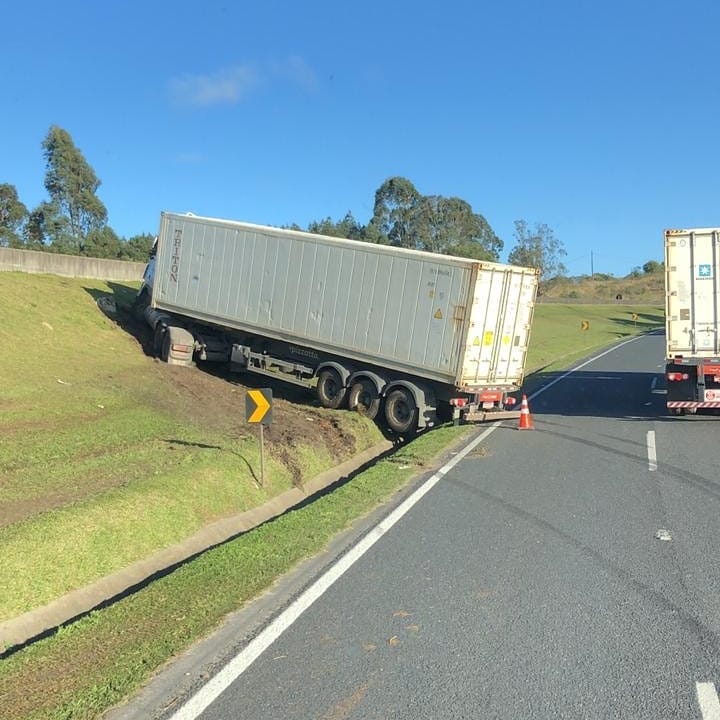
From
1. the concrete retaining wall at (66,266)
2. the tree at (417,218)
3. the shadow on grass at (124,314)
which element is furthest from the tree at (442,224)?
the shadow on grass at (124,314)

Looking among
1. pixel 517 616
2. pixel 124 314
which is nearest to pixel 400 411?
pixel 517 616

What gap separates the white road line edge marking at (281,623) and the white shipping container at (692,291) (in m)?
7.27

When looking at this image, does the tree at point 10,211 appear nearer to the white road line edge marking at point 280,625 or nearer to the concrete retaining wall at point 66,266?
the concrete retaining wall at point 66,266

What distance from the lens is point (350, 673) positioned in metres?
4.30

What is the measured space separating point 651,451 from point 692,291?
12.5 ft

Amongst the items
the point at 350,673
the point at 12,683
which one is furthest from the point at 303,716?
the point at 12,683

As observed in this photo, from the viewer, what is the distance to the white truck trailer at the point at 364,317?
14.4 metres

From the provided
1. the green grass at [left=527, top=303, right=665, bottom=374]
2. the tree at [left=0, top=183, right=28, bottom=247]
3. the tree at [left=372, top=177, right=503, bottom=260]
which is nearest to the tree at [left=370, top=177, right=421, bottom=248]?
the tree at [left=372, top=177, right=503, bottom=260]

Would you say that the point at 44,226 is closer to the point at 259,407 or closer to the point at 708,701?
the point at 259,407

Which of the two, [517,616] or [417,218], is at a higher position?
[417,218]

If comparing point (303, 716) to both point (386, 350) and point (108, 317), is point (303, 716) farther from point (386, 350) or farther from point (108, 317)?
point (108, 317)

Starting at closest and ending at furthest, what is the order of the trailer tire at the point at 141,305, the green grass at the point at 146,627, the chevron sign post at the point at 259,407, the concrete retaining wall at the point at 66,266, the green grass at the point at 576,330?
1. the green grass at the point at 146,627
2. the chevron sign post at the point at 259,407
3. the trailer tire at the point at 141,305
4. the concrete retaining wall at the point at 66,266
5. the green grass at the point at 576,330

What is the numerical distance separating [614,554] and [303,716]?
3654 millimetres

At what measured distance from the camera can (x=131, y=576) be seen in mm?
7238
